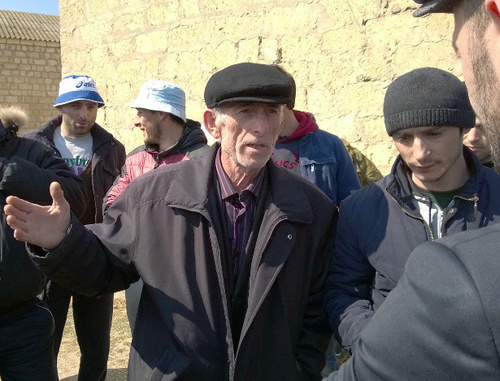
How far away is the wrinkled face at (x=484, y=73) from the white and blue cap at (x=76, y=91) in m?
3.28

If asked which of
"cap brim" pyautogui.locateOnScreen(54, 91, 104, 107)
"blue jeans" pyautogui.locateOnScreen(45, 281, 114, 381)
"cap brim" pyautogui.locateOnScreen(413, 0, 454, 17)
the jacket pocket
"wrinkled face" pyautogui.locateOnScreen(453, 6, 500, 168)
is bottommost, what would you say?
"blue jeans" pyautogui.locateOnScreen(45, 281, 114, 381)

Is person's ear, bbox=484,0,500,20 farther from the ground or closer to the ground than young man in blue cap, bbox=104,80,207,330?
farther from the ground

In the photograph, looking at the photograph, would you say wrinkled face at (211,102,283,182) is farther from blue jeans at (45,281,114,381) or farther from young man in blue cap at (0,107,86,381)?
blue jeans at (45,281,114,381)

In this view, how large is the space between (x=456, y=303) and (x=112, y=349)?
4107mm

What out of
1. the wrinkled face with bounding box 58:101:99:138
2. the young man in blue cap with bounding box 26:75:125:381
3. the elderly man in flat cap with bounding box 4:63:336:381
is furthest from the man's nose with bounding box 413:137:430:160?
the wrinkled face with bounding box 58:101:99:138

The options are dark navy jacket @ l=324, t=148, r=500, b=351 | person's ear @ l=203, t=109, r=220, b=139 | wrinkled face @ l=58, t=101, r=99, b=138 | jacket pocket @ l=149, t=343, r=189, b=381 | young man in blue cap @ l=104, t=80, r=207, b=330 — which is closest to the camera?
jacket pocket @ l=149, t=343, r=189, b=381

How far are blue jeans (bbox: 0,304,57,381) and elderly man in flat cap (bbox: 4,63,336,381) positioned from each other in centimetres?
84

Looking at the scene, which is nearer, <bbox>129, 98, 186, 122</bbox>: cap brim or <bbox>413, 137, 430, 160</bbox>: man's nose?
<bbox>413, 137, 430, 160</bbox>: man's nose

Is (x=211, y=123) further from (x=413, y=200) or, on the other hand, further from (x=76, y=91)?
(x=76, y=91)

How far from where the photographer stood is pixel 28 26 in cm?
1953

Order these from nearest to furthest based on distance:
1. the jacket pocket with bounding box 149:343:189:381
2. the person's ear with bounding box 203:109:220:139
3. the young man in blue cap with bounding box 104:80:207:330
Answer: the jacket pocket with bounding box 149:343:189:381, the person's ear with bounding box 203:109:220:139, the young man in blue cap with bounding box 104:80:207:330

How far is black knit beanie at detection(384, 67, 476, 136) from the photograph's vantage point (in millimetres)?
1865

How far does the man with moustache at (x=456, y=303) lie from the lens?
63cm

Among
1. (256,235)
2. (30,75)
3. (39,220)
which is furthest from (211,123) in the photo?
(30,75)
